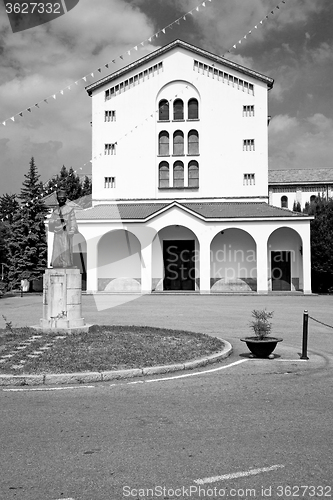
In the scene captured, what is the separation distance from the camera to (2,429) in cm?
588

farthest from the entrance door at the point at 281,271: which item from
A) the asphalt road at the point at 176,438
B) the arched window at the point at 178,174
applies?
the asphalt road at the point at 176,438

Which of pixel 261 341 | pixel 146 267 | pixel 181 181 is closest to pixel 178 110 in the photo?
pixel 181 181

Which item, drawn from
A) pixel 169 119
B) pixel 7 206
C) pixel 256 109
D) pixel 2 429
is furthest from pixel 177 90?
pixel 7 206

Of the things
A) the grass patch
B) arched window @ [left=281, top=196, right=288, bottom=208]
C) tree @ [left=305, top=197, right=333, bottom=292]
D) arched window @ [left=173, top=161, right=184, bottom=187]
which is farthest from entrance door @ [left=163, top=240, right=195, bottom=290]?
arched window @ [left=281, top=196, right=288, bottom=208]

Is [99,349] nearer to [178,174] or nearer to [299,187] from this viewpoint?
[178,174]

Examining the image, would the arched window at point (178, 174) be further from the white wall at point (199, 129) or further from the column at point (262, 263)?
the column at point (262, 263)

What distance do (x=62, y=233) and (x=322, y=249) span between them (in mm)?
27151

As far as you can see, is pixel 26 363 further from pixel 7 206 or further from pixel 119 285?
pixel 7 206

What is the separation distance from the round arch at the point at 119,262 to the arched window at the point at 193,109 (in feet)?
36.6

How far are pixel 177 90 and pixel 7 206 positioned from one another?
49874 millimetres

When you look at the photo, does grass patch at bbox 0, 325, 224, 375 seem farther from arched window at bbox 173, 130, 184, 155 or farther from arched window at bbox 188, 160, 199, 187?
arched window at bbox 173, 130, 184, 155

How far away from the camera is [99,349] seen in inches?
426

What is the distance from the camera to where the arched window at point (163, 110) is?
41.2 m

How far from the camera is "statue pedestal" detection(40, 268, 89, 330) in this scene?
43.0 feet
